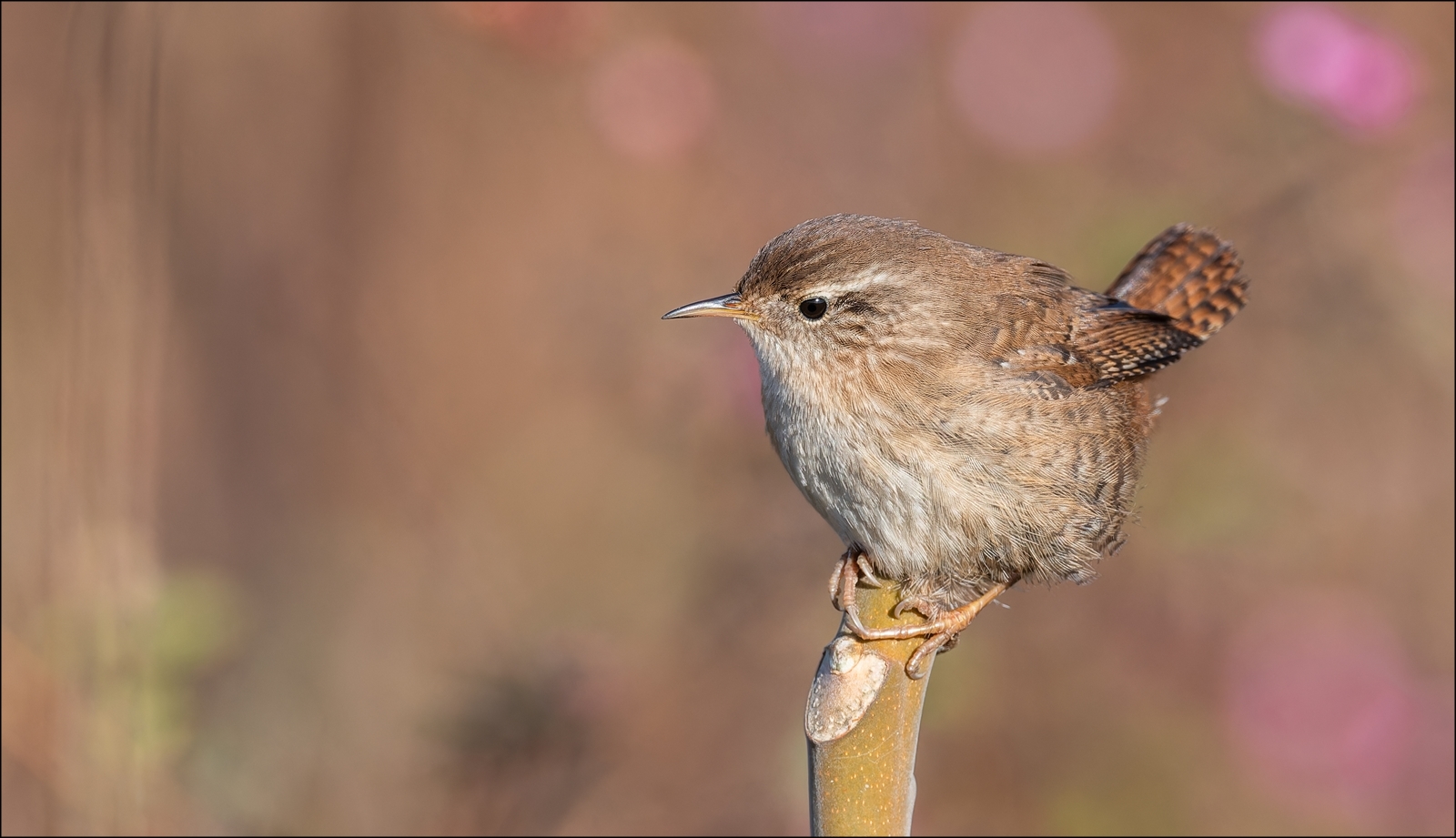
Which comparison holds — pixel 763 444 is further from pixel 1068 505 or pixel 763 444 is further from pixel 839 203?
pixel 1068 505

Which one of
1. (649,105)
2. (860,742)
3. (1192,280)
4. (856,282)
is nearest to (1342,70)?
(1192,280)

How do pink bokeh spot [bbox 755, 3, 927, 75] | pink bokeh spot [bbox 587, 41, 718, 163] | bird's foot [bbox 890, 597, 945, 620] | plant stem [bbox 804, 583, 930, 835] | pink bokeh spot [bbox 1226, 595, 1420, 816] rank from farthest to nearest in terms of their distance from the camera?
1. pink bokeh spot [bbox 755, 3, 927, 75]
2. pink bokeh spot [bbox 587, 41, 718, 163]
3. pink bokeh spot [bbox 1226, 595, 1420, 816]
4. bird's foot [bbox 890, 597, 945, 620]
5. plant stem [bbox 804, 583, 930, 835]

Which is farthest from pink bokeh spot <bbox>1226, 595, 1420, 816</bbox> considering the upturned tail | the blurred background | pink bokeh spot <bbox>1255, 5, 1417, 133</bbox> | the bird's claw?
the bird's claw

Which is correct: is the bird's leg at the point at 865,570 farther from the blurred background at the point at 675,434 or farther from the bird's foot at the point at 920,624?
the blurred background at the point at 675,434

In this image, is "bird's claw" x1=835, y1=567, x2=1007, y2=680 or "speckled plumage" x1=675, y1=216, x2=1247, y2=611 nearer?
"bird's claw" x1=835, y1=567, x2=1007, y2=680

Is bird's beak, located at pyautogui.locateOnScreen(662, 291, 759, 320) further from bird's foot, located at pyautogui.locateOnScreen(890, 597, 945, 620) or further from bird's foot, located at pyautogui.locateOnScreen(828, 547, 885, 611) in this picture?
bird's foot, located at pyautogui.locateOnScreen(890, 597, 945, 620)

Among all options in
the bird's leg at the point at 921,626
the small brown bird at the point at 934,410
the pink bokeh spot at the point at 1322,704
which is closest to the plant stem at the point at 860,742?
the bird's leg at the point at 921,626

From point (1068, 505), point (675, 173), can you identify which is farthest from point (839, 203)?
point (1068, 505)
